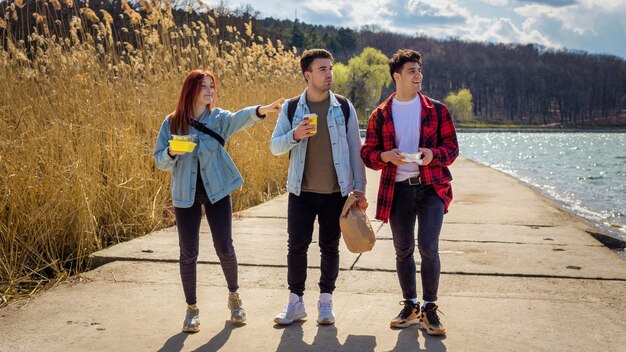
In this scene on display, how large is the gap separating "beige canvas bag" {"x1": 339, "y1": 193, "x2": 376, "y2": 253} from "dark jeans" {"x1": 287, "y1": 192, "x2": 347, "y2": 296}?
16cm

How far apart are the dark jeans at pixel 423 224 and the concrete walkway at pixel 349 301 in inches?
12.2

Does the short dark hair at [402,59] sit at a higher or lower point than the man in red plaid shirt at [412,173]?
higher

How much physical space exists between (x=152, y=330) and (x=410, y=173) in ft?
5.37

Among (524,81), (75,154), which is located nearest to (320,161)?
(75,154)

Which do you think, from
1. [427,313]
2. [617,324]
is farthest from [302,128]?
[617,324]

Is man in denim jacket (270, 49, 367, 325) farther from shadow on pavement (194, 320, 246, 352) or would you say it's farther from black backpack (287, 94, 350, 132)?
shadow on pavement (194, 320, 246, 352)

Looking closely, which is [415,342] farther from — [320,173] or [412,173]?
[320,173]

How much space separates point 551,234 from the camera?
7.22 metres

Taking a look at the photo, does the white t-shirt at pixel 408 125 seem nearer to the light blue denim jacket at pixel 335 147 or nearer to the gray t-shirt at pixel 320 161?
the light blue denim jacket at pixel 335 147

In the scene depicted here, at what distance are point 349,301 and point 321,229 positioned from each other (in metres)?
0.61

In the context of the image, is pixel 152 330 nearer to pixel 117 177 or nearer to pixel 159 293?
pixel 159 293

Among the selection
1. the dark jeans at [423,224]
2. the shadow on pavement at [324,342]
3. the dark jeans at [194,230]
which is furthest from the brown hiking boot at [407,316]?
the dark jeans at [194,230]

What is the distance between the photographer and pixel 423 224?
410 centimetres

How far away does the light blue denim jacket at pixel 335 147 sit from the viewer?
164 inches
